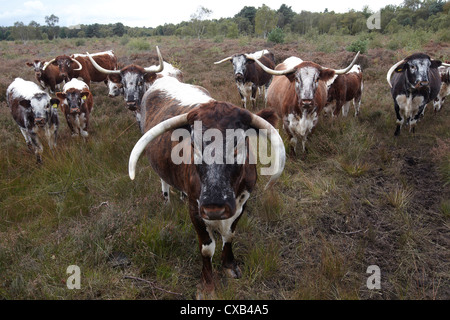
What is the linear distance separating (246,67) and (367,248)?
23.0 ft

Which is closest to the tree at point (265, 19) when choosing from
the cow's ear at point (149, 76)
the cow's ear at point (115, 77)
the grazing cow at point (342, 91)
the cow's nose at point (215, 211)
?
the grazing cow at point (342, 91)

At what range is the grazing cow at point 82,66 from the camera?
32.3 feet

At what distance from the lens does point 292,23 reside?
47.0m

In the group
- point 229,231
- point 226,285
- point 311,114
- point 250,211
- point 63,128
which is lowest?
point 226,285

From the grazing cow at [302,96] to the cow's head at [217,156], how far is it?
2.73 meters

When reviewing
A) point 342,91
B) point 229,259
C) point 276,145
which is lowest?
point 229,259

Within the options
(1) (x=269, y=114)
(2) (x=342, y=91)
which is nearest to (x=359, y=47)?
(2) (x=342, y=91)

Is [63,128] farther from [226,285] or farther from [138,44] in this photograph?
[138,44]

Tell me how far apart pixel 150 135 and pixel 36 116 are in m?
4.53

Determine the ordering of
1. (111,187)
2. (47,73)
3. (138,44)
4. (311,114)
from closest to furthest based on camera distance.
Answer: (111,187)
(311,114)
(47,73)
(138,44)

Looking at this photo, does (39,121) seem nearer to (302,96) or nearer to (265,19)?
(302,96)

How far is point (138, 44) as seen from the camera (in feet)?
76.7

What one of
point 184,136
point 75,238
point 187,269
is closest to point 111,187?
point 75,238

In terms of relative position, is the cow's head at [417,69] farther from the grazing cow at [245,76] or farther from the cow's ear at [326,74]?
the grazing cow at [245,76]
